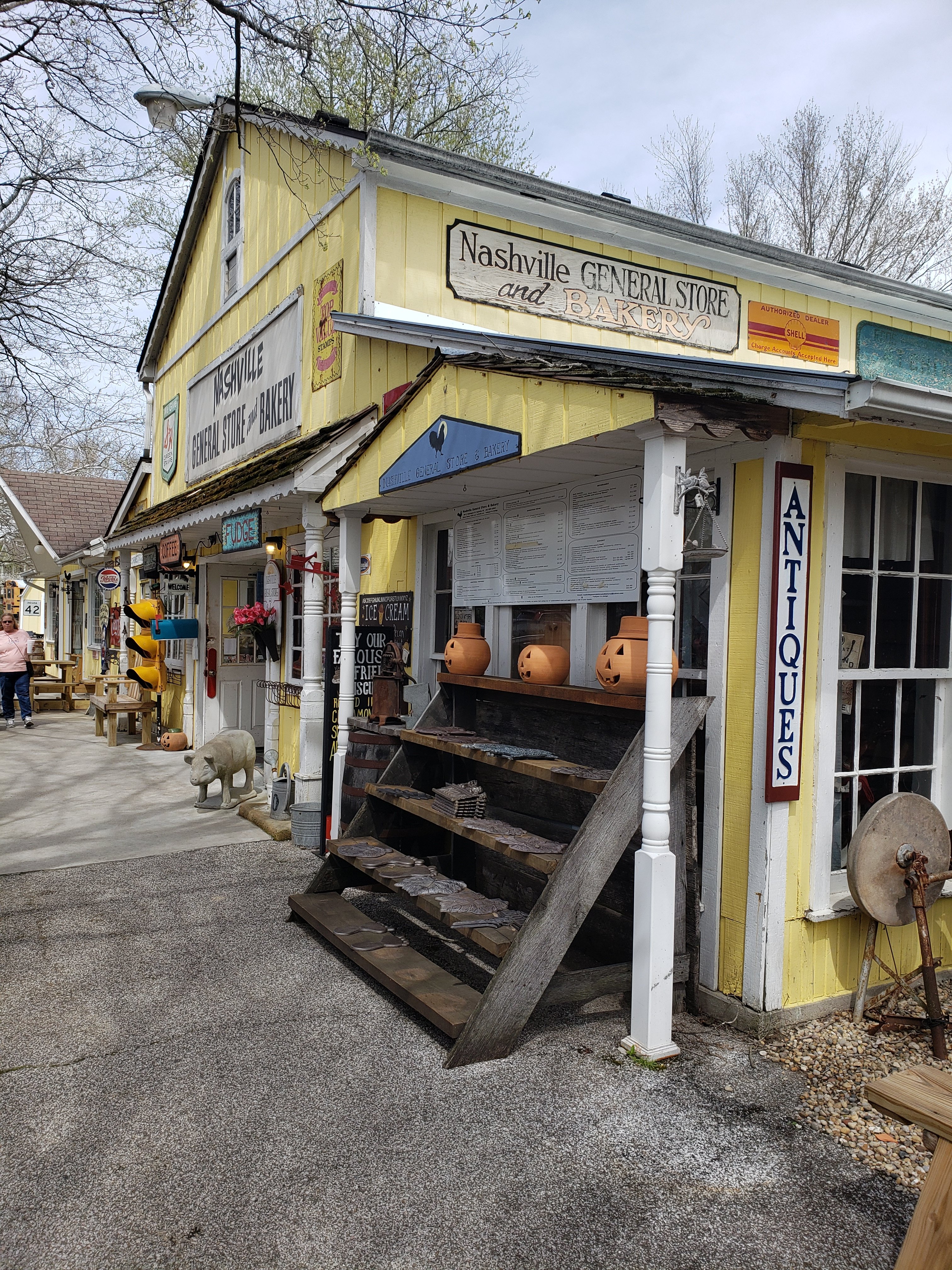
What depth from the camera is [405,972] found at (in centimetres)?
399

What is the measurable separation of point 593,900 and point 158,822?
5.34 meters

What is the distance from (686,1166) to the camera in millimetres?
2873

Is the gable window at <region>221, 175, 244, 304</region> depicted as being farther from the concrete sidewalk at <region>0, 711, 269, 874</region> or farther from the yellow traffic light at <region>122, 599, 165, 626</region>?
the concrete sidewalk at <region>0, 711, 269, 874</region>

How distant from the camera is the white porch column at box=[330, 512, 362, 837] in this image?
630 centimetres

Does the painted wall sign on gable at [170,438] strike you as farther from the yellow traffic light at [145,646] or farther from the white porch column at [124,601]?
the yellow traffic light at [145,646]

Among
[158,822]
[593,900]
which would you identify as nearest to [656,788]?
[593,900]

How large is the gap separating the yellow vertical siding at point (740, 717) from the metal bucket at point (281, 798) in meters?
4.67

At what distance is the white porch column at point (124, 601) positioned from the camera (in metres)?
14.1

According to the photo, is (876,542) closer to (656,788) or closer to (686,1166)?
(656,788)

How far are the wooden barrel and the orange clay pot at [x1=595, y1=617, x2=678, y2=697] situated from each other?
1.93m

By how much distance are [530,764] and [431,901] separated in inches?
30.1

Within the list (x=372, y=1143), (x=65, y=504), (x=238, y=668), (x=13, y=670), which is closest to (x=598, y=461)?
(x=372, y=1143)

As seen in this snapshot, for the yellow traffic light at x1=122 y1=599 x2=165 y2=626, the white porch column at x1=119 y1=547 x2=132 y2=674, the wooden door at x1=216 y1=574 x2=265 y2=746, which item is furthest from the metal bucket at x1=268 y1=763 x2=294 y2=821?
the white porch column at x1=119 y1=547 x2=132 y2=674

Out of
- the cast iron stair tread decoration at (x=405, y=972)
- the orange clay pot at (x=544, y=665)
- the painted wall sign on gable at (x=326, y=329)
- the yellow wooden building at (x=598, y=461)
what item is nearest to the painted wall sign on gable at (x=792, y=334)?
the yellow wooden building at (x=598, y=461)
